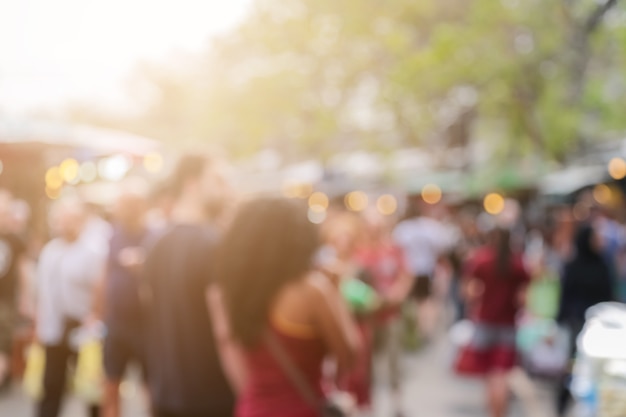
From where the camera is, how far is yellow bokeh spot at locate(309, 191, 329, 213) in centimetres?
2806

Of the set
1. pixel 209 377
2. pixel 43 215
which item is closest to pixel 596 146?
pixel 43 215

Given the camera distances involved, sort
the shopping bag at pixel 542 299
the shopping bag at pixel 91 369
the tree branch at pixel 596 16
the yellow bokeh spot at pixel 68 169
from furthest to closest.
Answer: the yellow bokeh spot at pixel 68 169, the tree branch at pixel 596 16, the shopping bag at pixel 542 299, the shopping bag at pixel 91 369

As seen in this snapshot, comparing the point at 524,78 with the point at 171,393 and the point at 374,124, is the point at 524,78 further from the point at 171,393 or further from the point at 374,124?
the point at 171,393

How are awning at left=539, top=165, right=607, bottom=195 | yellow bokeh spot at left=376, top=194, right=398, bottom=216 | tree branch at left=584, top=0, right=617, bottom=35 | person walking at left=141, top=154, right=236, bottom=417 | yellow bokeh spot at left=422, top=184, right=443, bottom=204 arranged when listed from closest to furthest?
1. person walking at left=141, top=154, right=236, bottom=417
2. tree branch at left=584, top=0, right=617, bottom=35
3. awning at left=539, top=165, right=607, bottom=195
4. yellow bokeh spot at left=376, top=194, right=398, bottom=216
5. yellow bokeh spot at left=422, top=184, right=443, bottom=204

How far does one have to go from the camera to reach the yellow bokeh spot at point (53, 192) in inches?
606

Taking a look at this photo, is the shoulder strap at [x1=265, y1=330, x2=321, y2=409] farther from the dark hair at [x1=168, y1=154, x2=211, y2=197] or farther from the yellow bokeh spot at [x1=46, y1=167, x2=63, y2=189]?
the yellow bokeh spot at [x1=46, y1=167, x2=63, y2=189]

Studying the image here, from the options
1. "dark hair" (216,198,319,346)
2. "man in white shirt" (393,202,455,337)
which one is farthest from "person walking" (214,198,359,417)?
"man in white shirt" (393,202,455,337)

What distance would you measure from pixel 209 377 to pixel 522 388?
5.88 meters

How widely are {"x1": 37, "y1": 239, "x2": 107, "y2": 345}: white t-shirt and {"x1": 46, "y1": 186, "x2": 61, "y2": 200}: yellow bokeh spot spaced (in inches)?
372

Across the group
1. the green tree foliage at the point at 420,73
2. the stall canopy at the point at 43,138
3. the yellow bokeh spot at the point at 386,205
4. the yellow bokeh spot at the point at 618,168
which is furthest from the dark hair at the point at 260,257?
the yellow bokeh spot at the point at 386,205

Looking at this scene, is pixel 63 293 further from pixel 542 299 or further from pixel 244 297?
pixel 542 299

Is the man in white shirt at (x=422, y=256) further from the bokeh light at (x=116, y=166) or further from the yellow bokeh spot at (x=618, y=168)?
the yellow bokeh spot at (x=618, y=168)

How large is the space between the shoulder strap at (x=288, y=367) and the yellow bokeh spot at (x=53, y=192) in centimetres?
1285

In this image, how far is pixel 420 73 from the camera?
60.6ft
